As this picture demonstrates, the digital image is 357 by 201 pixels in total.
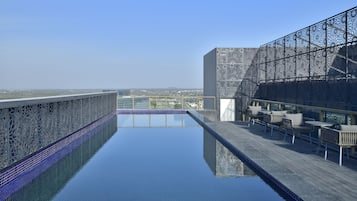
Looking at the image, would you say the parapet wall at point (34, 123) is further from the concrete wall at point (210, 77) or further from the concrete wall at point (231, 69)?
the concrete wall at point (210, 77)

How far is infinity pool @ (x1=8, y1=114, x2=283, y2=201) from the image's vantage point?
409 centimetres

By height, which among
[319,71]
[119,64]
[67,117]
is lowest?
[67,117]

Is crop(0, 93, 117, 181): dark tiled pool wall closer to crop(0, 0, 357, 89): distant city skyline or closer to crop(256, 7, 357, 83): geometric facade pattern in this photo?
crop(0, 0, 357, 89): distant city skyline

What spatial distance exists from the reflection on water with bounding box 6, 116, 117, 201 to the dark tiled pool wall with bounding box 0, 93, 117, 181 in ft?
1.03

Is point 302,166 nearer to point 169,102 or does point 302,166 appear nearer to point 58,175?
point 58,175

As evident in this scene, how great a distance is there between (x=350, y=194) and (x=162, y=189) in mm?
2117

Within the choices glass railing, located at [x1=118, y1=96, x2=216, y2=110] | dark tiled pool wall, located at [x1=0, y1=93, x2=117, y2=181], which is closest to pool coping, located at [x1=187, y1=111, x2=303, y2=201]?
dark tiled pool wall, located at [x1=0, y1=93, x2=117, y2=181]

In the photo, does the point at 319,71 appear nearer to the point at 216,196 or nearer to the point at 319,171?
the point at 319,171

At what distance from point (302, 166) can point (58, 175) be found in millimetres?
3536

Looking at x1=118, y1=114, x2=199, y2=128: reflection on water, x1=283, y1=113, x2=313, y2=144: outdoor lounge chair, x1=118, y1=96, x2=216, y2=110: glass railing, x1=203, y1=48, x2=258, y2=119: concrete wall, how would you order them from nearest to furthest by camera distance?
x1=283, y1=113, x2=313, y2=144: outdoor lounge chair → x1=118, y1=114, x2=199, y2=128: reflection on water → x1=203, y1=48, x2=258, y2=119: concrete wall → x1=118, y1=96, x2=216, y2=110: glass railing

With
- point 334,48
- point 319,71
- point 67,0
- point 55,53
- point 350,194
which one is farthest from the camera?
point 55,53

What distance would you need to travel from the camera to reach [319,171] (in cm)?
439

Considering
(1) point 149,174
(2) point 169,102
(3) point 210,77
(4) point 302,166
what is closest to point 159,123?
(2) point 169,102

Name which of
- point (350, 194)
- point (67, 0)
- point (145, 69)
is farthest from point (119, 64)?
point (350, 194)
